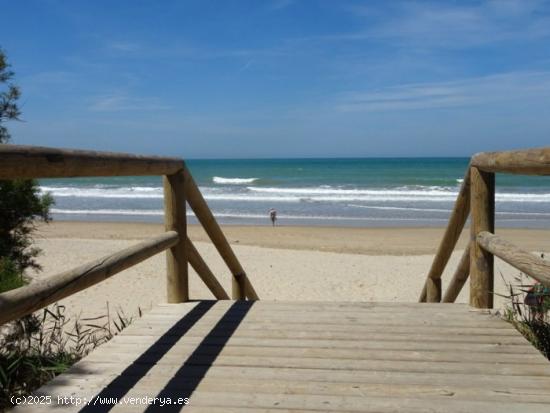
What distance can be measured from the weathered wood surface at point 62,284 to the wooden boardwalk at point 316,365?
509 mm

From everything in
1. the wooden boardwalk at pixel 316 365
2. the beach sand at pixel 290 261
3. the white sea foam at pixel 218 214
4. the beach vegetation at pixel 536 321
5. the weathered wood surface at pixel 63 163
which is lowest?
the beach sand at pixel 290 261

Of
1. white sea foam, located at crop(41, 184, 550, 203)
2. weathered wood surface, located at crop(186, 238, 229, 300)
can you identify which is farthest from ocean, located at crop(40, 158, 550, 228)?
weathered wood surface, located at crop(186, 238, 229, 300)

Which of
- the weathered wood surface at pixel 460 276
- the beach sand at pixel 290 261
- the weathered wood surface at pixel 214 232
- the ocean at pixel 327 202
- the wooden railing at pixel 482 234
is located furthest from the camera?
the ocean at pixel 327 202

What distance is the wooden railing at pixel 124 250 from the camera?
1.80m

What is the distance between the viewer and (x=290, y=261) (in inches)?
479

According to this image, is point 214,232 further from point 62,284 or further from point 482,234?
point 62,284

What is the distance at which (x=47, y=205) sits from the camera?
4160 mm

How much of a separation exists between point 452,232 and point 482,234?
0.59m

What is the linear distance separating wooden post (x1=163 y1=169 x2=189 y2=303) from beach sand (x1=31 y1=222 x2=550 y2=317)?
2552 millimetres

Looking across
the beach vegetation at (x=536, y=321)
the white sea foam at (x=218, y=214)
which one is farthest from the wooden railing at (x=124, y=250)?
the white sea foam at (x=218, y=214)

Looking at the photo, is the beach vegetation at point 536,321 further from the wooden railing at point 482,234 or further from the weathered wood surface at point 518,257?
the weathered wood surface at point 518,257

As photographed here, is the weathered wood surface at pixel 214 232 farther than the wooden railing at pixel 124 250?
Yes

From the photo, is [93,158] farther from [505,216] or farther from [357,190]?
[357,190]

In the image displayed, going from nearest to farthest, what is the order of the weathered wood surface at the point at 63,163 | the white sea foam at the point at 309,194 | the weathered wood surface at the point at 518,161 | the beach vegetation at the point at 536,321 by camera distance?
the weathered wood surface at the point at 63,163 → the weathered wood surface at the point at 518,161 → the beach vegetation at the point at 536,321 → the white sea foam at the point at 309,194
